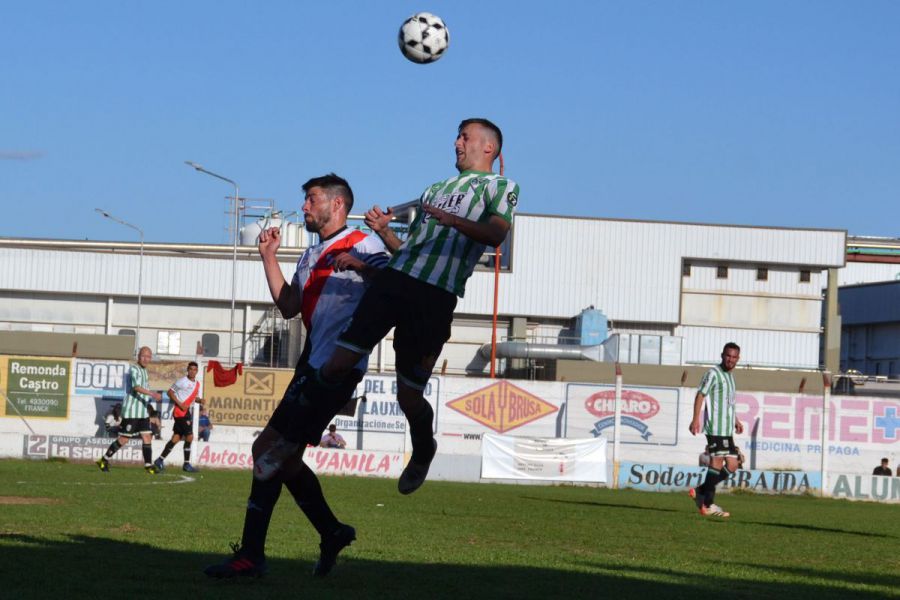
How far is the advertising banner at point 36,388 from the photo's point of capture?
28.7 m

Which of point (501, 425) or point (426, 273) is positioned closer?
point (426, 273)

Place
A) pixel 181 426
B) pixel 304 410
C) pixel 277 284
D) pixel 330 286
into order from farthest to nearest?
pixel 181 426, pixel 277 284, pixel 330 286, pixel 304 410

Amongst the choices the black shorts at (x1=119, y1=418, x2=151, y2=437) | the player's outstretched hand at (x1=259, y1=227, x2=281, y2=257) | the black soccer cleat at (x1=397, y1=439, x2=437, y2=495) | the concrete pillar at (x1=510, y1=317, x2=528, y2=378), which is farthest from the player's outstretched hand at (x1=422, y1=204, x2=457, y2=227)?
the concrete pillar at (x1=510, y1=317, x2=528, y2=378)

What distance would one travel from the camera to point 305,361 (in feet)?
23.7

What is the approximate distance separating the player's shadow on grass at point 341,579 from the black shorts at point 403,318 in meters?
1.22

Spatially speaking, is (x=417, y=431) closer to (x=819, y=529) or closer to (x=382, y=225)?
(x=382, y=225)

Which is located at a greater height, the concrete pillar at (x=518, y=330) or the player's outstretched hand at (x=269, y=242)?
the player's outstretched hand at (x=269, y=242)

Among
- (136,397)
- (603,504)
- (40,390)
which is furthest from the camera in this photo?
(40,390)

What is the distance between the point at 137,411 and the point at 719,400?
1166cm

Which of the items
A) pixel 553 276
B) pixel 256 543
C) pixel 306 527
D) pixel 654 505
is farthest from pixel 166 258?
pixel 256 543

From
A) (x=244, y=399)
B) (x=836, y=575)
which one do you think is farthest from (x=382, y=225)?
(x=244, y=399)

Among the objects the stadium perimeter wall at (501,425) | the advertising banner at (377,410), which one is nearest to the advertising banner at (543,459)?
the stadium perimeter wall at (501,425)

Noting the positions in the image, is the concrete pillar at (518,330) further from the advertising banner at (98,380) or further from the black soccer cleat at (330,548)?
the black soccer cleat at (330,548)

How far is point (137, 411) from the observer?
936 inches
